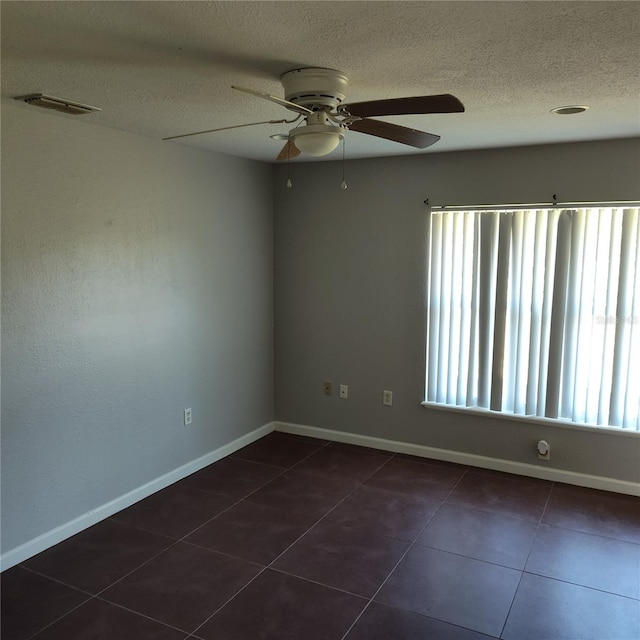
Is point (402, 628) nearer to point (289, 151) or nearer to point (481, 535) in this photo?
point (481, 535)

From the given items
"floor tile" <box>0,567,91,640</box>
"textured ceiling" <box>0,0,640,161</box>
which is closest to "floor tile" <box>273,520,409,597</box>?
"floor tile" <box>0,567,91,640</box>

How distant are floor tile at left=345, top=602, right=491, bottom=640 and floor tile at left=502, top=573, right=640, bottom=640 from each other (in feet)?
0.65

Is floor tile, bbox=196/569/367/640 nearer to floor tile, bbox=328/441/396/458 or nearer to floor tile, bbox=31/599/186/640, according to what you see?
floor tile, bbox=31/599/186/640

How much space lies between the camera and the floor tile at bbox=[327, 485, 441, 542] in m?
3.21

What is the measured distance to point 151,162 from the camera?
11.3ft

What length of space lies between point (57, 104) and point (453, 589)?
114 inches

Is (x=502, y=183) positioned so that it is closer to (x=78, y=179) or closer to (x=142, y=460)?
(x=78, y=179)

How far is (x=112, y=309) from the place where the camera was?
3.25m

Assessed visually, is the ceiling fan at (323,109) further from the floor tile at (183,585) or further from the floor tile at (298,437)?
the floor tile at (298,437)

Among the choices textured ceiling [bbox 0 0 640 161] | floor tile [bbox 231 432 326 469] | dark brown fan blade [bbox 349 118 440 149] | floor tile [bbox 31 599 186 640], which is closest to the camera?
textured ceiling [bbox 0 0 640 161]

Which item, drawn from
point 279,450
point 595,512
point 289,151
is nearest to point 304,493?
point 279,450

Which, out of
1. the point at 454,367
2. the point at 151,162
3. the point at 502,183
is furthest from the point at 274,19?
the point at 454,367

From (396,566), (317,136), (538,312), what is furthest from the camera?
(538,312)

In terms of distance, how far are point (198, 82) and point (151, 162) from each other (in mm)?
1322
